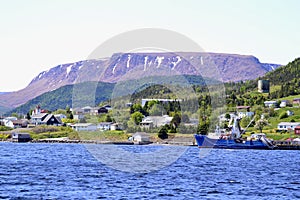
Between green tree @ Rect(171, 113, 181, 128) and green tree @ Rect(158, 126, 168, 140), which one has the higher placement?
green tree @ Rect(171, 113, 181, 128)

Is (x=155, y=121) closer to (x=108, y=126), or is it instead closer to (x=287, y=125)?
(x=108, y=126)

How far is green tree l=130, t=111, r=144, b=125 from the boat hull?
5504cm

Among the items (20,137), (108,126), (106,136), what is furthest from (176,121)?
(20,137)

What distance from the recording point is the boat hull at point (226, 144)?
126562mm

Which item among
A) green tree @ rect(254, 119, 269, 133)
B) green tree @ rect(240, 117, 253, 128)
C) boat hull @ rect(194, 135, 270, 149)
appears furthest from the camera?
green tree @ rect(240, 117, 253, 128)

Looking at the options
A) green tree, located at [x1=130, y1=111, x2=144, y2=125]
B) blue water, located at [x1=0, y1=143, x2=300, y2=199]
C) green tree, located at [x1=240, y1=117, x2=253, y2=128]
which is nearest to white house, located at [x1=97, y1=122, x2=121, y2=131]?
green tree, located at [x1=130, y1=111, x2=144, y2=125]

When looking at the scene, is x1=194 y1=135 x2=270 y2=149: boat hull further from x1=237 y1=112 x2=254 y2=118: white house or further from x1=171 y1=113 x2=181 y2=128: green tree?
x1=237 y1=112 x2=254 y2=118: white house

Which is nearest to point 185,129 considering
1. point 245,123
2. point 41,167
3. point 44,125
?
point 245,123

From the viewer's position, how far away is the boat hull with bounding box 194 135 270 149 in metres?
127

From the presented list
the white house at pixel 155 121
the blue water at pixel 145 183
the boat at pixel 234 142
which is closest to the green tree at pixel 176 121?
the white house at pixel 155 121

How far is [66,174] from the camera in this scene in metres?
55.4

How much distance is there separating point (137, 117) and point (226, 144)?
6145cm

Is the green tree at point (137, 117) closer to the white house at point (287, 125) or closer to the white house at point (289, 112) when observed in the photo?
the white house at point (289, 112)

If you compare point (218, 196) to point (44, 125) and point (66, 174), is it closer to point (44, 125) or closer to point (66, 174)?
point (66, 174)
